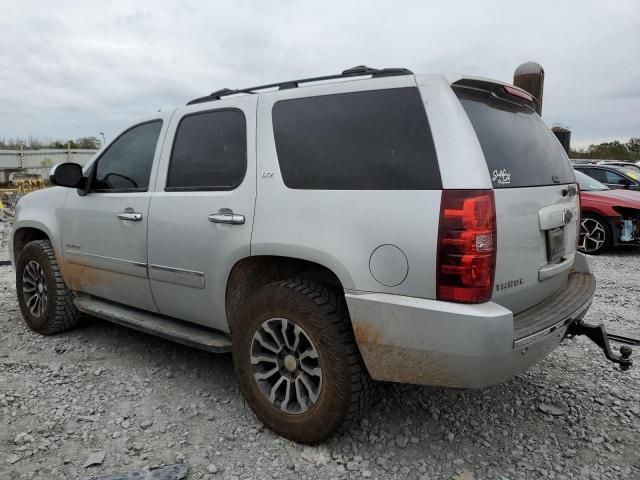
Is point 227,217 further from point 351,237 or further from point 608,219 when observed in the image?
Result: point 608,219

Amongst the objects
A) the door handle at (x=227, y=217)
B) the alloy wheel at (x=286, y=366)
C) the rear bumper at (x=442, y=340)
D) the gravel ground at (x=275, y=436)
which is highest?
the door handle at (x=227, y=217)

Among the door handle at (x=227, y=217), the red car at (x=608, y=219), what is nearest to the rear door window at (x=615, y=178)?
the red car at (x=608, y=219)

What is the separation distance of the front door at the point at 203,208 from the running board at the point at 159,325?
3.2 inches

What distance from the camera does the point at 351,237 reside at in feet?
7.70

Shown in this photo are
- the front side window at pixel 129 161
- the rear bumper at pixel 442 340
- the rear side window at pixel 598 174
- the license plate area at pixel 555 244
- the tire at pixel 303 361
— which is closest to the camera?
the rear bumper at pixel 442 340

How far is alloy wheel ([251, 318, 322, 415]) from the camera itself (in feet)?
8.48

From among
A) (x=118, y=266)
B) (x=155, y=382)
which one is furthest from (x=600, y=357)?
(x=118, y=266)

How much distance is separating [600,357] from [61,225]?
175 inches

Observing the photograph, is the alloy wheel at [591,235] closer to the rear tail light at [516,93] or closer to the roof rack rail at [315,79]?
the rear tail light at [516,93]

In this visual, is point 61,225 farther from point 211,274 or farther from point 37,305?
point 211,274

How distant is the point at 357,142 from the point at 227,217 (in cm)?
89

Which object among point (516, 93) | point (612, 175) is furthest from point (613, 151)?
point (516, 93)

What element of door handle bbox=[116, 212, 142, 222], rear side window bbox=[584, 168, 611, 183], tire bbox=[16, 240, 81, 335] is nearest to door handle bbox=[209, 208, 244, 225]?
door handle bbox=[116, 212, 142, 222]

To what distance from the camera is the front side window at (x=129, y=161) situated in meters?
3.53
